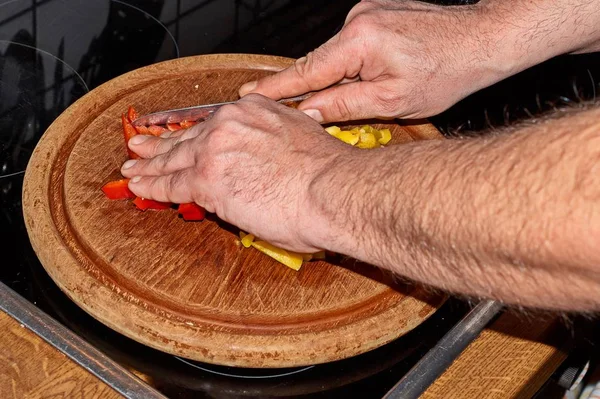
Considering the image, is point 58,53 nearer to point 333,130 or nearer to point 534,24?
point 333,130

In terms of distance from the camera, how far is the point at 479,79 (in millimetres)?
1823

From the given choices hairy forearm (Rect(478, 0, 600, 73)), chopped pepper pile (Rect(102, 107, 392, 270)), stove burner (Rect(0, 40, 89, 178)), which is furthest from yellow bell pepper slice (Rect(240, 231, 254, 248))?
hairy forearm (Rect(478, 0, 600, 73))

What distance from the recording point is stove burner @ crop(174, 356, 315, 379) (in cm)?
158

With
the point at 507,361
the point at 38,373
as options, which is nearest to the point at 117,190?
the point at 38,373

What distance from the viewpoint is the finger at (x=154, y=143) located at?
1.70m

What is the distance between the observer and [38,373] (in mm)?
1366

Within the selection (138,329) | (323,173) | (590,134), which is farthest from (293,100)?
(590,134)

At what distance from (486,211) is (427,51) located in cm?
76

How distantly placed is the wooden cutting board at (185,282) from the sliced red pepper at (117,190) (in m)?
0.02

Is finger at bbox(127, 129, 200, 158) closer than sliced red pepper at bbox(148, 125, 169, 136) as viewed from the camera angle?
Yes

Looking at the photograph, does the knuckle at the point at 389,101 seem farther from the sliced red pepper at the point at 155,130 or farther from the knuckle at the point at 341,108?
the sliced red pepper at the point at 155,130

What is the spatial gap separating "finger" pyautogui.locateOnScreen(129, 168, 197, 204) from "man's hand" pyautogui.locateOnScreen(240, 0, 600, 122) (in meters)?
0.37

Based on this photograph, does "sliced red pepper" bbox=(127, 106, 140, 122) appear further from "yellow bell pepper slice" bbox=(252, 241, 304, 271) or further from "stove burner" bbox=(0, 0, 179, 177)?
"yellow bell pepper slice" bbox=(252, 241, 304, 271)

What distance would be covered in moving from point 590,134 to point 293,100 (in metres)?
0.99
